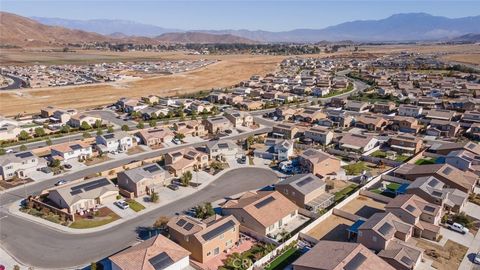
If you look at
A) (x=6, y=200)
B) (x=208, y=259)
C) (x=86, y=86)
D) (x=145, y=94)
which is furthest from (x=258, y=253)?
(x=86, y=86)

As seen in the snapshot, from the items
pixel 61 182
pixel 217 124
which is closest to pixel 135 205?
pixel 61 182

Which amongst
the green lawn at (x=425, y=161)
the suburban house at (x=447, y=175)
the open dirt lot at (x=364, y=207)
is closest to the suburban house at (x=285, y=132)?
the green lawn at (x=425, y=161)

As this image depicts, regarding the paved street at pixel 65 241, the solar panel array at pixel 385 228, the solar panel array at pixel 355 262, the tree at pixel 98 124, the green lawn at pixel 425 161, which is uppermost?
the solar panel array at pixel 355 262

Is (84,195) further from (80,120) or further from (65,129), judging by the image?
(80,120)

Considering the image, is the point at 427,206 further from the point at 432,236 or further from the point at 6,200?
the point at 6,200

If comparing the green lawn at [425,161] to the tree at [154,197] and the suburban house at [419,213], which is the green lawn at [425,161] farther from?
the tree at [154,197]

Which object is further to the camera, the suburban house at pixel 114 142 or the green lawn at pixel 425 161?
the suburban house at pixel 114 142

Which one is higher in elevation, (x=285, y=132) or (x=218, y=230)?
(x=218, y=230)
